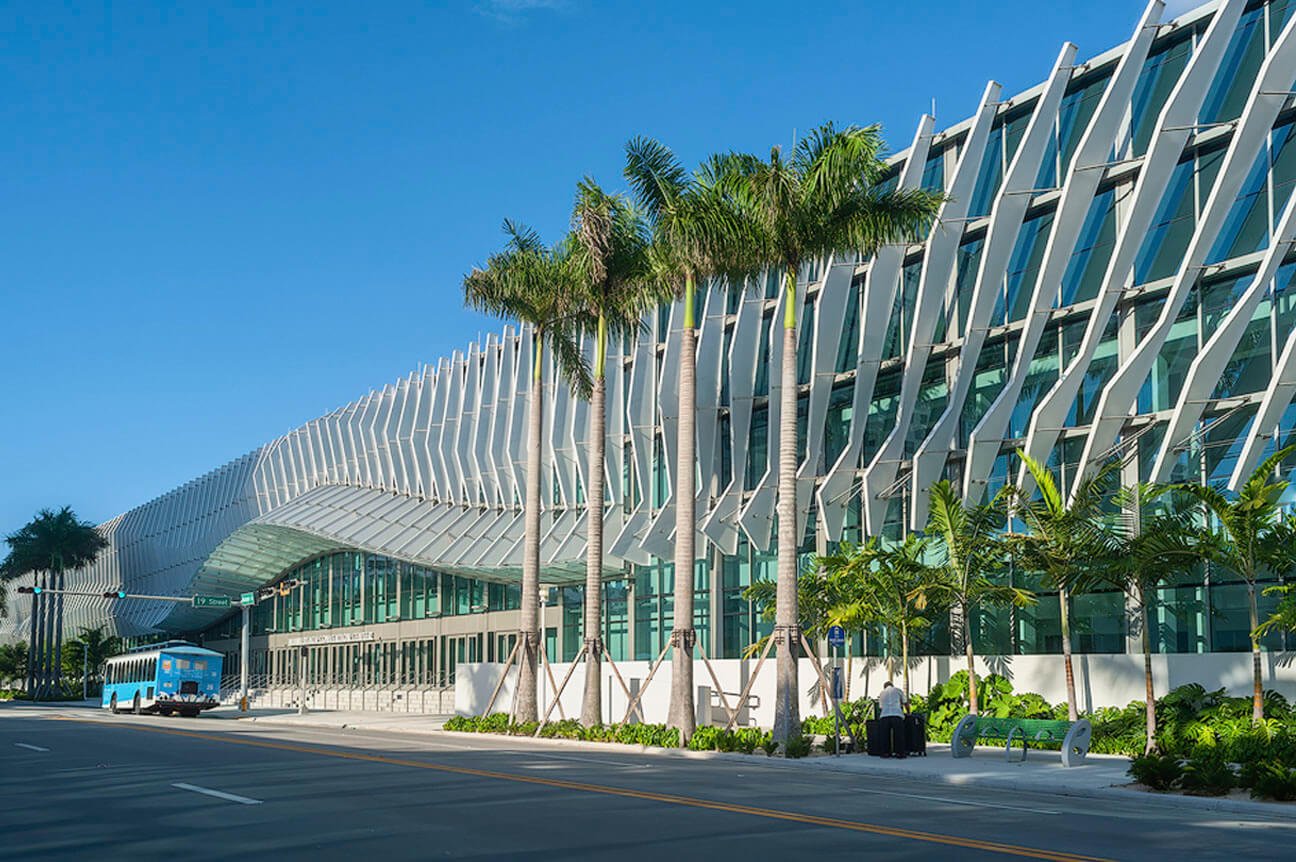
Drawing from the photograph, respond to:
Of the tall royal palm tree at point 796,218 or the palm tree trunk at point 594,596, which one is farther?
the palm tree trunk at point 594,596

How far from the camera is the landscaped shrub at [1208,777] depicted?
19.0 metres

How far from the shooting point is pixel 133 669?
63.7m

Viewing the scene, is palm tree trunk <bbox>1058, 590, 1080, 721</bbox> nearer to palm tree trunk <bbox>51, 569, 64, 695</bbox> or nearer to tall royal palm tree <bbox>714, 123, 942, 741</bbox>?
tall royal palm tree <bbox>714, 123, 942, 741</bbox>

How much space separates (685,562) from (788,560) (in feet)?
11.4

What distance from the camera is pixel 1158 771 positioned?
1961 cm

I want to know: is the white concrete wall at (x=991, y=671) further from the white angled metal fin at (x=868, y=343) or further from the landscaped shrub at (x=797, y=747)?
the landscaped shrub at (x=797, y=747)

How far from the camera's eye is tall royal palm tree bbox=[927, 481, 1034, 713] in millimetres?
30597

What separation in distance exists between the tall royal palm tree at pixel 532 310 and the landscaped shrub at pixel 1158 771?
69.8 feet

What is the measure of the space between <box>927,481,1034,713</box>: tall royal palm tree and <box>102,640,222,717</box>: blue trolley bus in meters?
40.1

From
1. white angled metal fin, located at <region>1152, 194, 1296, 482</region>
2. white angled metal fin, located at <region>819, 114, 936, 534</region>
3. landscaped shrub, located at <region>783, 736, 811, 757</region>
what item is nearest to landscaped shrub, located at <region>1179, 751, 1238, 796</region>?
landscaped shrub, located at <region>783, 736, 811, 757</region>

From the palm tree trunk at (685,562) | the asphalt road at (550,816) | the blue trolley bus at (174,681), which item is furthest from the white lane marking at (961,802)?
the blue trolley bus at (174,681)

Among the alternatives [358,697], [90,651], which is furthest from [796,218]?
[90,651]

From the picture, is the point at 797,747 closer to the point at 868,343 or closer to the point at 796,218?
the point at 796,218

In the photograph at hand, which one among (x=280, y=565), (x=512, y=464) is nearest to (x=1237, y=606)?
(x=512, y=464)
